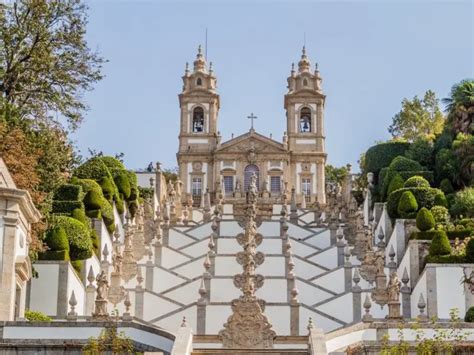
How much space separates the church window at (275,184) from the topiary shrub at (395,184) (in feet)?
80.6

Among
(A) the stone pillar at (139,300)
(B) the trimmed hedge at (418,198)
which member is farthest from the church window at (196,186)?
(A) the stone pillar at (139,300)

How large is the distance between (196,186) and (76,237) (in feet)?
112

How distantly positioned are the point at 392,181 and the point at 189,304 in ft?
41.2

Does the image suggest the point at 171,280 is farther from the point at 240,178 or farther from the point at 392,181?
the point at 240,178

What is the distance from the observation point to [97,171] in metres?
46.1

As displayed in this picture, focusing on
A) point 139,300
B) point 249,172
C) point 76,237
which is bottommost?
point 139,300

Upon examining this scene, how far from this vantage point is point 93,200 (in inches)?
1647

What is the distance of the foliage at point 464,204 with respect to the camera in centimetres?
4216

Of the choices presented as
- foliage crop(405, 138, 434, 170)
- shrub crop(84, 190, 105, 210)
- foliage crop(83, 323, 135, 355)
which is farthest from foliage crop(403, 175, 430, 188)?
foliage crop(83, 323, 135, 355)

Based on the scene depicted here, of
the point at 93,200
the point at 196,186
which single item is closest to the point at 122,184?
the point at 93,200

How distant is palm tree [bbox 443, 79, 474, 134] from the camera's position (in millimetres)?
49531

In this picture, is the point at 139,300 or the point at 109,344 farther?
the point at 139,300

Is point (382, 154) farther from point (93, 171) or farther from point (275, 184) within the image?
point (275, 184)

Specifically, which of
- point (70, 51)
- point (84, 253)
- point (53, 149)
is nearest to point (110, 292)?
point (84, 253)
